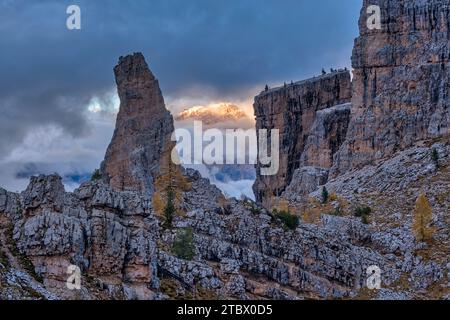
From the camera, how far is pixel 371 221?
153625 millimetres

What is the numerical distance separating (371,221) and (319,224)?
8479 millimetres

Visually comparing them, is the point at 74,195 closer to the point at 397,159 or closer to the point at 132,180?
the point at 132,180

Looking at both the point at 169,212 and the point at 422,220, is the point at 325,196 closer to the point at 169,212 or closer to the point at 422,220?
the point at 422,220

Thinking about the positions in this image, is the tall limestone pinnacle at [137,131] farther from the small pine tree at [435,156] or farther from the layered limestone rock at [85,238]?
the layered limestone rock at [85,238]

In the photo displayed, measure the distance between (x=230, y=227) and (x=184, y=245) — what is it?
1278cm

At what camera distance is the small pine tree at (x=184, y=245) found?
111000mm

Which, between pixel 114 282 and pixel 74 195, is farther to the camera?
pixel 74 195

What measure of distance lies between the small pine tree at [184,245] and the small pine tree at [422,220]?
123 feet

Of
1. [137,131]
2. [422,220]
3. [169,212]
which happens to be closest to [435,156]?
[422,220]

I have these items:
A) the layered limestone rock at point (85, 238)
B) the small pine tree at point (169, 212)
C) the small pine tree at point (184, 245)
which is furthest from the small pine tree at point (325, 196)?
the layered limestone rock at point (85, 238)

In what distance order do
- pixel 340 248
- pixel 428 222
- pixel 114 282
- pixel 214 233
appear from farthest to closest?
pixel 428 222 < pixel 340 248 < pixel 214 233 < pixel 114 282
